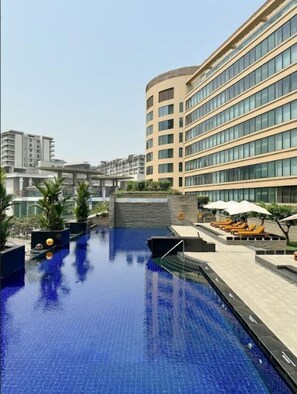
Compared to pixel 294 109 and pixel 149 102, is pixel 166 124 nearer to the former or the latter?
pixel 149 102

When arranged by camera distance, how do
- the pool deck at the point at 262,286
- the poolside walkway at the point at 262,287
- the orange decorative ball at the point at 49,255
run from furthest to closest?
the orange decorative ball at the point at 49,255
the poolside walkway at the point at 262,287
the pool deck at the point at 262,286

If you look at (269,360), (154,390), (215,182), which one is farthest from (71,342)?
(215,182)

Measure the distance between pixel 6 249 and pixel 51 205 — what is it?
7.36 m

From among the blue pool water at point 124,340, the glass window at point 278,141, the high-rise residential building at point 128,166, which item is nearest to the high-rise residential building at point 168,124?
the glass window at point 278,141

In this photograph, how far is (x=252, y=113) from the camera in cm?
3822

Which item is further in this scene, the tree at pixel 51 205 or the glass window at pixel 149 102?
the glass window at pixel 149 102

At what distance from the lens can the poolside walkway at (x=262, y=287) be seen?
8.76m

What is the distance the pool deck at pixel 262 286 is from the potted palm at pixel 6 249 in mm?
8641

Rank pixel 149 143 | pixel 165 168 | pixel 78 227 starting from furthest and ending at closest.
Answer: pixel 149 143
pixel 165 168
pixel 78 227

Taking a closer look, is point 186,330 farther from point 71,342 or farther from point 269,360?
point 71,342

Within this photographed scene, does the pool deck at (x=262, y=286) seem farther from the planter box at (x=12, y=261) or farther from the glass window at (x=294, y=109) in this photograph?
the glass window at (x=294, y=109)

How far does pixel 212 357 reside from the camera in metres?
7.74

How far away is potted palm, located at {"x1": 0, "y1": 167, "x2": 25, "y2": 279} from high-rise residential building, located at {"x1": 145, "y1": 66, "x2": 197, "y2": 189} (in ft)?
166

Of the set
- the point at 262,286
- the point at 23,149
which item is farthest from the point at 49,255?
the point at 23,149
